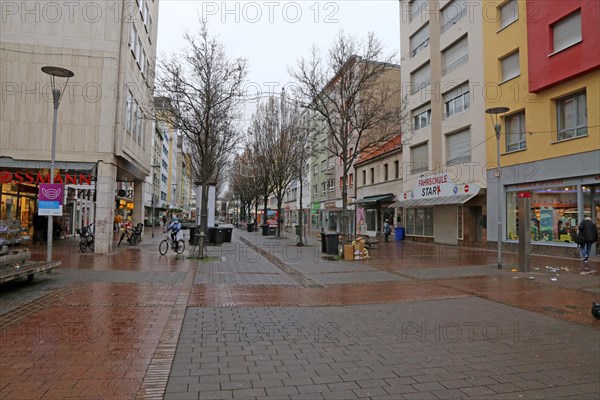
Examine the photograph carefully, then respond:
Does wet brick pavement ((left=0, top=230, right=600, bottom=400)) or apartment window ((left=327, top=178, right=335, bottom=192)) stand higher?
apartment window ((left=327, top=178, right=335, bottom=192))

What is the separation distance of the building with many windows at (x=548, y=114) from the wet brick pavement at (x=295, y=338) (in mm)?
6945

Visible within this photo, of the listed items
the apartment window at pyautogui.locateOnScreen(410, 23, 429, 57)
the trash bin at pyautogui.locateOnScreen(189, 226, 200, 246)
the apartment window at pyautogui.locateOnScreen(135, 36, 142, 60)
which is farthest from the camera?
the apartment window at pyautogui.locateOnScreen(410, 23, 429, 57)

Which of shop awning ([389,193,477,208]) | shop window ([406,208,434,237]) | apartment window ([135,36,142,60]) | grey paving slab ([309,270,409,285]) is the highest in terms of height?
apartment window ([135,36,142,60])

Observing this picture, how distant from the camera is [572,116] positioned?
55.2ft

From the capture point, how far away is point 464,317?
23.6 feet

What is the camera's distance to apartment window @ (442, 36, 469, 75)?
960 inches

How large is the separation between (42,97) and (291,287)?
13.5 m

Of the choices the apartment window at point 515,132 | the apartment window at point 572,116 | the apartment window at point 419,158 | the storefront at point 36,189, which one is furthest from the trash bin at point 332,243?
the apartment window at point 419,158

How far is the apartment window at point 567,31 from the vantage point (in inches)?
640

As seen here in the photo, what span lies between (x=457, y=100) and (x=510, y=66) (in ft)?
15.5

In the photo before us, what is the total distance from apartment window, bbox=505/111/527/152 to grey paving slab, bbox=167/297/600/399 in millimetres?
14154

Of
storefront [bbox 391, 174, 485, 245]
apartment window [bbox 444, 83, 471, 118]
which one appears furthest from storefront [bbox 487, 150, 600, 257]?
apartment window [bbox 444, 83, 471, 118]

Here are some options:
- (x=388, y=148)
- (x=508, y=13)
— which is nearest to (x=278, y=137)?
(x=388, y=148)

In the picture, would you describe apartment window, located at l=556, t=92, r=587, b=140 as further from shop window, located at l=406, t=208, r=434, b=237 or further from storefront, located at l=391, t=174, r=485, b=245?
shop window, located at l=406, t=208, r=434, b=237
